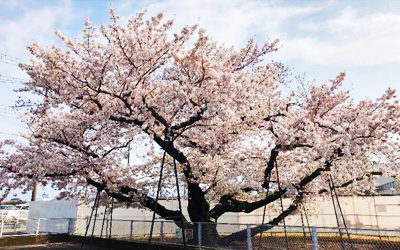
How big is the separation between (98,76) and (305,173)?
927 cm

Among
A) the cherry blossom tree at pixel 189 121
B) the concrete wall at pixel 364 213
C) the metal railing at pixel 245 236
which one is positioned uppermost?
the cherry blossom tree at pixel 189 121

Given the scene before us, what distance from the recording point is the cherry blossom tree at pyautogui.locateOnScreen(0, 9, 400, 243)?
401 inches

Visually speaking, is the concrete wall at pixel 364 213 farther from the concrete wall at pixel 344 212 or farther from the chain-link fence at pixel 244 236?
the chain-link fence at pixel 244 236

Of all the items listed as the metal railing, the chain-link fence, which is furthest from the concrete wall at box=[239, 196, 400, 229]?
the chain-link fence

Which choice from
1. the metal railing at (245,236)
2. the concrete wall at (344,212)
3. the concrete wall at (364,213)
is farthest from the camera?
the concrete wall at (344,212)

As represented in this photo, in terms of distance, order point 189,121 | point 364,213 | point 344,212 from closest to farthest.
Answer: point 189,121 < point 364,213 < point 344,212

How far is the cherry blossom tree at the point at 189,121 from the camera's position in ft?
33.4

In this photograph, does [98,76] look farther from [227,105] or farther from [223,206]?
[223,206]

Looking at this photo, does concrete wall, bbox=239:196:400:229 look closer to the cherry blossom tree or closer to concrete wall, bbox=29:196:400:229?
concrete wall, bbox=29:196:400:229

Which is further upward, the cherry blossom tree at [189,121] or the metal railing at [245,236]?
the cherry blossom tree at [189,121]

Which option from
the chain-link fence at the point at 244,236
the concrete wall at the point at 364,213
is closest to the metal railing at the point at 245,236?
the chain-link fence at the point at 244,236

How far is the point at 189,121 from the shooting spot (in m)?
11.0

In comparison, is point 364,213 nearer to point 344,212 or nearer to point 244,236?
point 344,212

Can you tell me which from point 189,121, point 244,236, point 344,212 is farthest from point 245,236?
point 344,212
